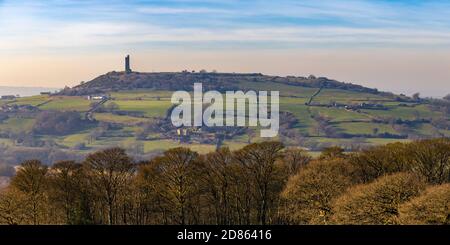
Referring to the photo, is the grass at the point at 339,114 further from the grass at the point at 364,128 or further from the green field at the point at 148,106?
the green field at the point at 148,106

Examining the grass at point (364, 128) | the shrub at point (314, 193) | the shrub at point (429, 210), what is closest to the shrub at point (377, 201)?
the shrub at point (429, 210)

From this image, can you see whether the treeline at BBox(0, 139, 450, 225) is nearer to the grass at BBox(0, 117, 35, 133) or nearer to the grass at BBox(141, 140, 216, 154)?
the grass at BBox(141, 140, 216, 154)

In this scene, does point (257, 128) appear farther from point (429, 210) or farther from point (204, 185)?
point (429, 210)

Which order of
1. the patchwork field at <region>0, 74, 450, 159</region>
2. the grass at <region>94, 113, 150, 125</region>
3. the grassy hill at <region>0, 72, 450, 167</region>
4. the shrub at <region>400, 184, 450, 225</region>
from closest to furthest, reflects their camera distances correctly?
the shrub at <region>400, 184, 450, 225</region>, the patchwork field at <region>0, 74, 450, 159</region>, the grassy hill at <region>0, 72, 450, 167</region>, the grass at <region>94, 113, 150, 125</region>

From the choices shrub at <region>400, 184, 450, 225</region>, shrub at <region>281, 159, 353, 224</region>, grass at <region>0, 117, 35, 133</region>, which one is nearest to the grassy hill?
grass at <region>0, 117, 35, 133</region>

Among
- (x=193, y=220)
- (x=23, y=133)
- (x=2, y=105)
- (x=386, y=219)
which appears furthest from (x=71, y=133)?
(x=386, y=219)

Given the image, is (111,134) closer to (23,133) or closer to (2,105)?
(23,133)

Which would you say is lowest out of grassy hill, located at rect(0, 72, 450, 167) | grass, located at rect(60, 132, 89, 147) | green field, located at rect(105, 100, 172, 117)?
grass, located at rect(60, 132, 89, 147)

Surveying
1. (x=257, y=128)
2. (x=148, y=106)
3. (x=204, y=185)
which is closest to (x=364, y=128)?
(x=257, y=128)
